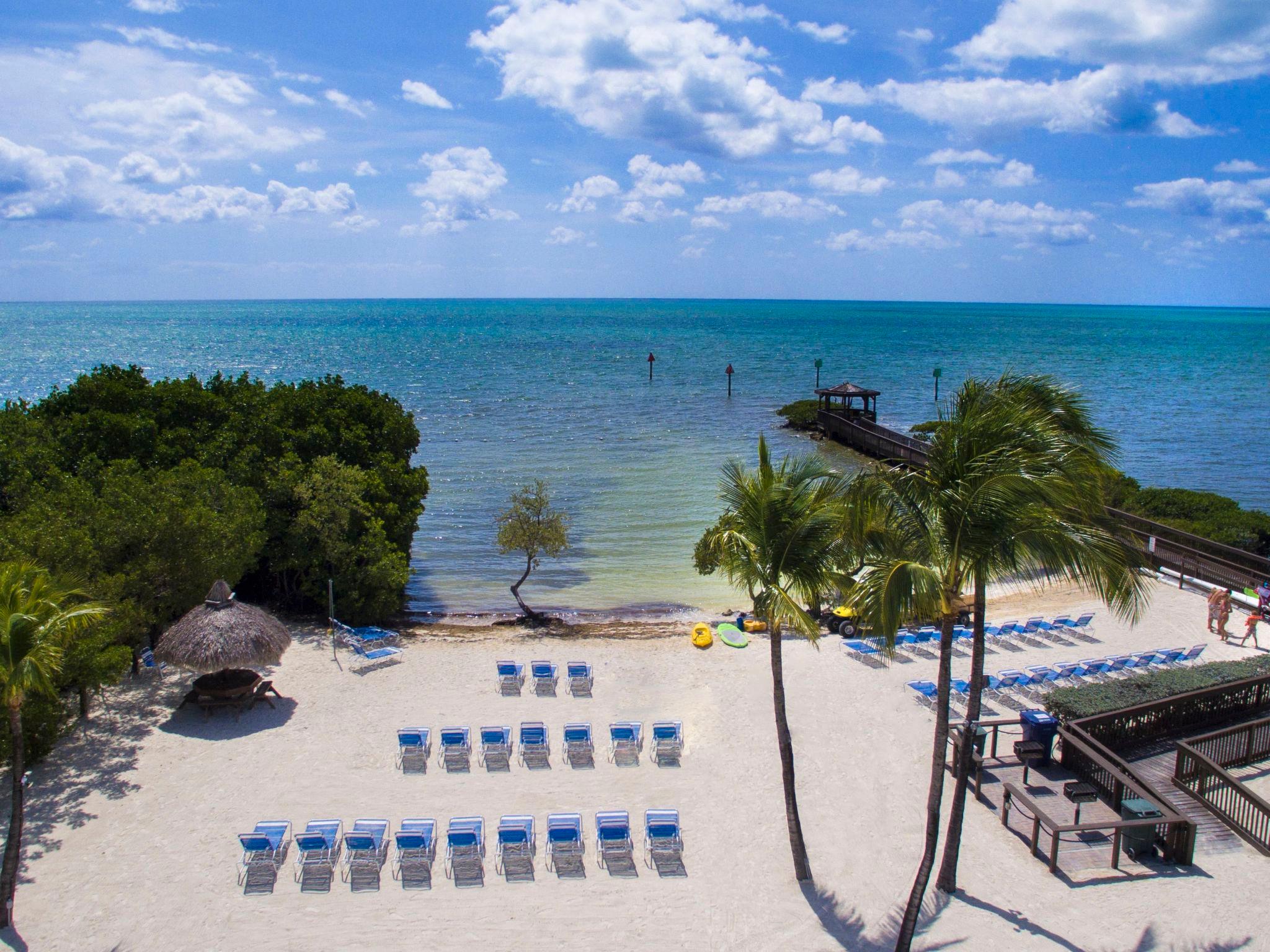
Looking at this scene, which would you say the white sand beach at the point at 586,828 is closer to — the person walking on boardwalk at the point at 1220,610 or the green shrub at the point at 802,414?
the person walking on boardwalk at the point at 1220,610

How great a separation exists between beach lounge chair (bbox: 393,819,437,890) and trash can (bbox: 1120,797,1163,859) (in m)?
8.87

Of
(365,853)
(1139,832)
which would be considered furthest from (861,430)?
(365,853)

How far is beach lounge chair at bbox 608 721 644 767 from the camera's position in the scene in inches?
542

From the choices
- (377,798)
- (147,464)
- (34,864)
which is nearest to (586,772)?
(377,798)

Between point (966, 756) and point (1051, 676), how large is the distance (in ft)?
26.5

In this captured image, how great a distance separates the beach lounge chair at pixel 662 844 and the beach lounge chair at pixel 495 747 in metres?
3.20

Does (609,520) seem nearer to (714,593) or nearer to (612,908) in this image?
(714,593)

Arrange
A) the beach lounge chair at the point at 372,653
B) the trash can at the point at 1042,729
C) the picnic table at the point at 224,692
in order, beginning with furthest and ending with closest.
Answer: the beach lounge chair at the point at 372,653 → the picnic table at the point at 224,692 → the trash can at the point at 1042,729

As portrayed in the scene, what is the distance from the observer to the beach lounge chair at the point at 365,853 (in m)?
10.6

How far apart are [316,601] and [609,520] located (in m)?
14.5

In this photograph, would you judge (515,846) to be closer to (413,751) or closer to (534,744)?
(534,744)

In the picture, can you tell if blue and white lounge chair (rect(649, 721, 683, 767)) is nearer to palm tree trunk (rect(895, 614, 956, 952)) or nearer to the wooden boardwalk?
palm tree trunk (rect(895, 614, 956, 952))

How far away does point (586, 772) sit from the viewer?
13.4 m

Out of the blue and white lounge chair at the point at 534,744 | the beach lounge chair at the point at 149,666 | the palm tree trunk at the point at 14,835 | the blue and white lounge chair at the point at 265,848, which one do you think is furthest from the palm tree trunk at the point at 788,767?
the beach lounge chair at the point at 149,666
